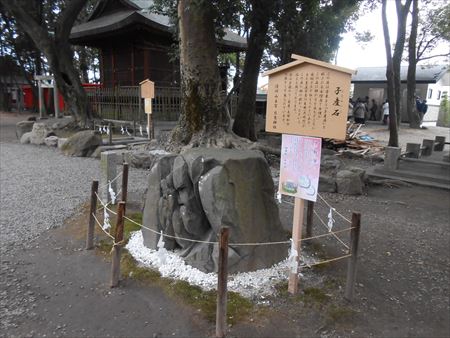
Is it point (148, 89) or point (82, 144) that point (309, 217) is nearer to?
point (148, 89)

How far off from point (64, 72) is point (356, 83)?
829 inches

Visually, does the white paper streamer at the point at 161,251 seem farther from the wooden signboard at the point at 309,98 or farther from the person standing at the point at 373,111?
the person standing at the point at 373,111

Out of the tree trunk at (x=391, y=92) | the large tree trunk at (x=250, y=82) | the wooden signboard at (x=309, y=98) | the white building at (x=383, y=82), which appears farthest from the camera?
the white building at (x=383, y=82)

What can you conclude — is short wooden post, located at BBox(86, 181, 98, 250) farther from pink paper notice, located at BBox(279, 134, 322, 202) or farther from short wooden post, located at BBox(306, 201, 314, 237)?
short wooden post, located at BBox(306, 201, 314, 237)

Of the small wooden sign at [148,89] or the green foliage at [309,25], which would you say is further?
the small wooden sign at [148,89]

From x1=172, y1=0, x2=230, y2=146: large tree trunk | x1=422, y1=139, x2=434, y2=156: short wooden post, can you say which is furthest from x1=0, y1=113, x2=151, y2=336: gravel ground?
x1=422, y1=139, x2=434, y2=156: short wooden post

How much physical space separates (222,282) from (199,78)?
12.1ft

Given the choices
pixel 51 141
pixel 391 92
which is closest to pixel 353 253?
pixel 391 92

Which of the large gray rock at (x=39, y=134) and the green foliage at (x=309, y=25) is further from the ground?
the green foliage at (x=309, y=25)

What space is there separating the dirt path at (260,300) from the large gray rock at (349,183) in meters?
2.52

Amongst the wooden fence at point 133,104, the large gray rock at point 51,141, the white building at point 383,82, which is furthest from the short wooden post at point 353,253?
the white building at point 383,82

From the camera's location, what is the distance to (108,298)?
11.4 feet

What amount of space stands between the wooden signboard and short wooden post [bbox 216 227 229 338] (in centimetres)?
118

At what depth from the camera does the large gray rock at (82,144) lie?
1049cm
